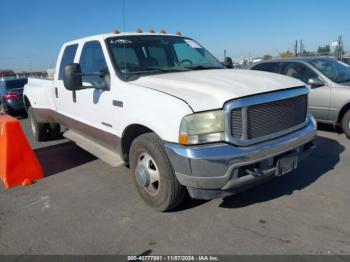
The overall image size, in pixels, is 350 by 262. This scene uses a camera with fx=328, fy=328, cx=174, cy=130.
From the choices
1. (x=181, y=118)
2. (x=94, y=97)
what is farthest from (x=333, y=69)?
(x=181, y=118)

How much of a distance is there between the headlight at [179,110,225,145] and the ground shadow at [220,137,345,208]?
111 centimetres

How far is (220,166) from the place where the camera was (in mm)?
2982

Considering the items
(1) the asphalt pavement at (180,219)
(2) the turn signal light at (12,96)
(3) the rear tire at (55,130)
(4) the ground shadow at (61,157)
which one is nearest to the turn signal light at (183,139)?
(1) the asphalt pavement at (180,219)

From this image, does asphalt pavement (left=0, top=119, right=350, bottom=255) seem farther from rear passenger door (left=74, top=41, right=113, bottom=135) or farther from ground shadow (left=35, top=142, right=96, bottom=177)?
rear passenger door (left=74, top=41, right=113, bottom=135)

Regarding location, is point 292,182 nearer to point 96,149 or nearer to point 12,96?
point 96,149

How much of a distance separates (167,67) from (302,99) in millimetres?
1763

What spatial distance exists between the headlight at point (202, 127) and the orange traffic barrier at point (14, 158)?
2923 mm

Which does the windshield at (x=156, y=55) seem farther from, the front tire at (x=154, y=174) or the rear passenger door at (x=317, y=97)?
the rear passenger door at (x=317, y=97)

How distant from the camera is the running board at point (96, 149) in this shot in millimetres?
4258

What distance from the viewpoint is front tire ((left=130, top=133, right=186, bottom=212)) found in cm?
333

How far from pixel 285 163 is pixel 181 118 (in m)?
1.24

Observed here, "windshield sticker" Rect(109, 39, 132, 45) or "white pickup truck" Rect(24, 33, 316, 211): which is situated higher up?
"windshield sticker" Rect(109, 39, 132, 45)

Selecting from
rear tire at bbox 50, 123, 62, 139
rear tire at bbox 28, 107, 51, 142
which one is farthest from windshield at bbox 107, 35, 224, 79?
rear tire at bbox 28, 107, 51, 142

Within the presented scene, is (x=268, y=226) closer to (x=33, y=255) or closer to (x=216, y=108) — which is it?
(x=216, y=108)
